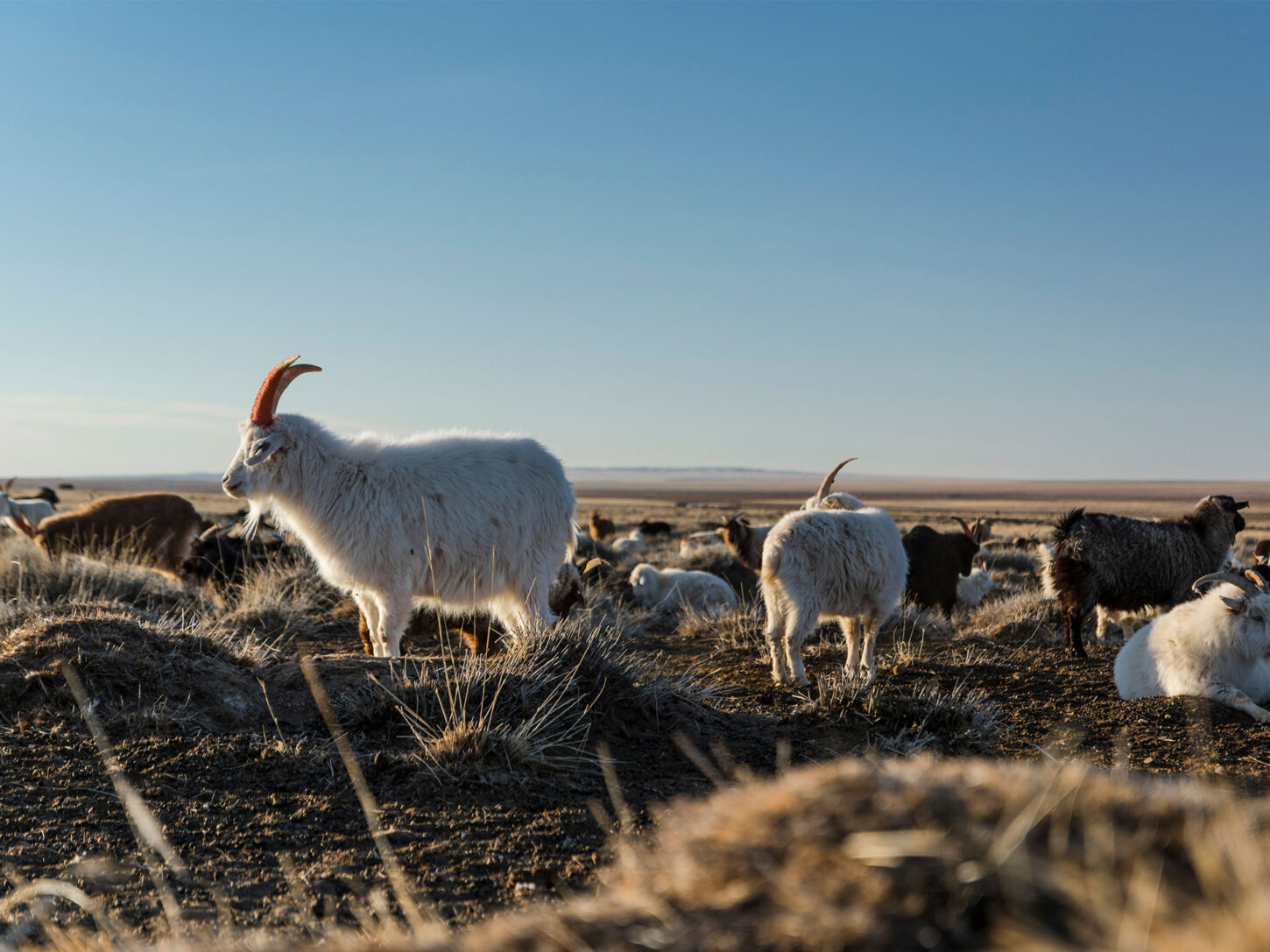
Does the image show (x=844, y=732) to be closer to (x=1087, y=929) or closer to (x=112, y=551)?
(x=1087, y=929)

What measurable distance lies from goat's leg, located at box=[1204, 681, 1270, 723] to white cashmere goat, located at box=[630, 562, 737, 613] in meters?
8.42

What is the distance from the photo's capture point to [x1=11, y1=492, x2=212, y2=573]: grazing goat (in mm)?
14016

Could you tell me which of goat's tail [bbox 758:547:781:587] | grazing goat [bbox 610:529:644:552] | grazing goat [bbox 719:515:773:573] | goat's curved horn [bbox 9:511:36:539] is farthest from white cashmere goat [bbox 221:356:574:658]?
grazing goat [bbox 610:529:644:552]

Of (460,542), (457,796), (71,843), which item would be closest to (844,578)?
(460,542)

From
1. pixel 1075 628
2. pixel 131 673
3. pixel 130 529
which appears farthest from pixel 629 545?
pixel 131 673

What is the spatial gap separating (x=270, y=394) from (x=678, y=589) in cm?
903

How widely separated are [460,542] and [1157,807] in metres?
6.49

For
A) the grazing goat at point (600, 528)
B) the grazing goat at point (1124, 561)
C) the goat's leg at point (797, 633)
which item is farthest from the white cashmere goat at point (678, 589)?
the grazing goat at point (600, 528)

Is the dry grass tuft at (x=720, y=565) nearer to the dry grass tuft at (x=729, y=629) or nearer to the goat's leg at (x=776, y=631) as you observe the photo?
the dry grass tuft at (x=729, y=629)

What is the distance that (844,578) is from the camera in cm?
833

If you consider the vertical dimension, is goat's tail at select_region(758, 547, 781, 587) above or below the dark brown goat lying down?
above

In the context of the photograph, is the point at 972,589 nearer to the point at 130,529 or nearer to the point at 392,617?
the point at 392,617

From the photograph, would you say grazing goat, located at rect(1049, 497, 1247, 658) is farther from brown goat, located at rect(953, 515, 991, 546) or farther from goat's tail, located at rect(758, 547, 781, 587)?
brown goat, located at rect(953, 515, 991, 546)

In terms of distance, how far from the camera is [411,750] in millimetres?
4973
